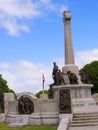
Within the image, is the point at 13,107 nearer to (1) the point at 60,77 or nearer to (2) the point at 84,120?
(1) the point at 60,77

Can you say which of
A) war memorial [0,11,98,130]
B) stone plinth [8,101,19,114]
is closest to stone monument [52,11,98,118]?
war memorial [0,11,98,130]

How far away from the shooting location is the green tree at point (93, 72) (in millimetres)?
58344

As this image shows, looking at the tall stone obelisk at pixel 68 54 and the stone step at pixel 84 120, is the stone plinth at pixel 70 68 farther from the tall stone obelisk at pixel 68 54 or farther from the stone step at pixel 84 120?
the stone step at pixel 84 120

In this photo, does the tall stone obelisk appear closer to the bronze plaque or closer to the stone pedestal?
the stone pedestal

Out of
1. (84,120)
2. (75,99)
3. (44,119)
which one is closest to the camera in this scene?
(84,120)

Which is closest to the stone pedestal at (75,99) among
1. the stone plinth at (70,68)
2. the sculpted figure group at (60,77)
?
the sculpted figure group at (60,77)

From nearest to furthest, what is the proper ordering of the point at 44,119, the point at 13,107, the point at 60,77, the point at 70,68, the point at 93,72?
the point at 44,119
the point at 13,107
the point at 60,77
the point at 70,68
the point at 93,72

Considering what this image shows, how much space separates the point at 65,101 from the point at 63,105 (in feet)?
1.17

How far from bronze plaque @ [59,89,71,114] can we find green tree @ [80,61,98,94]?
33609 mm

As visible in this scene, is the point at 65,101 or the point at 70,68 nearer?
the point at 65,101

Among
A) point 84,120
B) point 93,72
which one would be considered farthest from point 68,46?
point 93,72

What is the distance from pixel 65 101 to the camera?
24.3m

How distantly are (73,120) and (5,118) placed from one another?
9.52 meters

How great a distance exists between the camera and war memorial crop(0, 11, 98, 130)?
A: 23.8 metres
